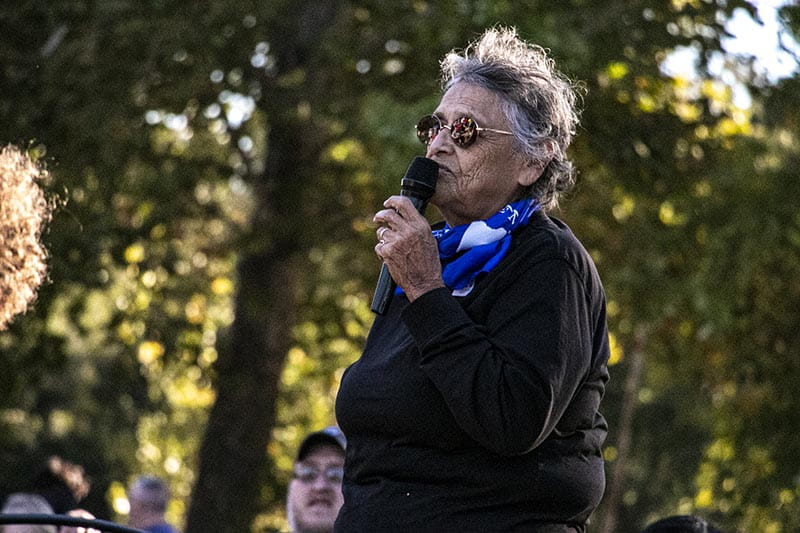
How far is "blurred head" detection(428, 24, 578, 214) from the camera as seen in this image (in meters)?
3.22

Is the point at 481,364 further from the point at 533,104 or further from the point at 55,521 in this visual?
the point at 55,521

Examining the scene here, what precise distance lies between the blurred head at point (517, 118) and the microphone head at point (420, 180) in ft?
0.14

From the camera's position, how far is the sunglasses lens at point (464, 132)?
3.21m

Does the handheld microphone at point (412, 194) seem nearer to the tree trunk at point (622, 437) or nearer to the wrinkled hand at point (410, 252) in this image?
the wrinkled hand at point (410, 252)

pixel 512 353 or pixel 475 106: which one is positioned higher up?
pixel 475 106

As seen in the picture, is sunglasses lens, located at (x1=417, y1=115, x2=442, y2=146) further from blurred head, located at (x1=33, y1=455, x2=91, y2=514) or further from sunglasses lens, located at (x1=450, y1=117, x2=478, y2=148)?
blurred head, located at (x1=33, y1=455, x2=91, y2=514)

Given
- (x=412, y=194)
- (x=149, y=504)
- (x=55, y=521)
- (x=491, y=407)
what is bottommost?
(x=149, y=504)

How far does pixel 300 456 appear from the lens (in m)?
5.99

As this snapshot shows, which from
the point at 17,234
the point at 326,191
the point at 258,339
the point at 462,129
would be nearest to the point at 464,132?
the point at 462,129

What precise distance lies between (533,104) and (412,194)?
39 cm

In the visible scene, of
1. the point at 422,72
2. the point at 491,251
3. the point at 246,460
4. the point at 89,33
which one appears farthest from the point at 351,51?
the point at 491,251

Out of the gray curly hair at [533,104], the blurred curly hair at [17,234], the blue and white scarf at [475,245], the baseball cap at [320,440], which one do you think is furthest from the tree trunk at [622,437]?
the blue and white scarf at [475,245]

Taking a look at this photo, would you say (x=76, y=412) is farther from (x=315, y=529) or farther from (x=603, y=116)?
(x=315, y=529)

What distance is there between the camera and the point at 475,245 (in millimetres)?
3100
